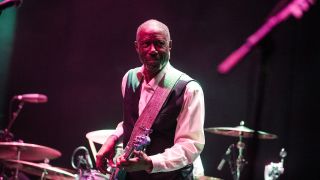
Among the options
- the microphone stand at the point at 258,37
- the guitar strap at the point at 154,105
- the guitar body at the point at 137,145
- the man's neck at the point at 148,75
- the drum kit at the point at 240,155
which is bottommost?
the drum kit at the point at 240,155

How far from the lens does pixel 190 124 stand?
3.08m

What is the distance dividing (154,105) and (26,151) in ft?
7.16

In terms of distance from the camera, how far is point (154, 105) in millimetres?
3182

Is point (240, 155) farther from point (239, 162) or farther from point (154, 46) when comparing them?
point (154, 46)

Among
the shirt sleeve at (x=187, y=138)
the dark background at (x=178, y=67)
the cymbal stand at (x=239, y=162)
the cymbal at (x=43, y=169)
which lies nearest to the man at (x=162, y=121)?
the shirt sleeve at (x=187, y=138)

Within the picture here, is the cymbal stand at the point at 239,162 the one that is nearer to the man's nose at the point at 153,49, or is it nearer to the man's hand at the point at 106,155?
the man's hand at the point at 106,155

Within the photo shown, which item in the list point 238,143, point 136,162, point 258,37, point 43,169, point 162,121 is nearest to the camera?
point 258,37

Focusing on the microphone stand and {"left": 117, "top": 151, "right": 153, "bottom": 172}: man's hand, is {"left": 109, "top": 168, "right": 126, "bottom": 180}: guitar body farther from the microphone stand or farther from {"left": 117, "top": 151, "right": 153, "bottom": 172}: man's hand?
the microphone stand

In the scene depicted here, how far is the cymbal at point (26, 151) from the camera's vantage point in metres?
4.66

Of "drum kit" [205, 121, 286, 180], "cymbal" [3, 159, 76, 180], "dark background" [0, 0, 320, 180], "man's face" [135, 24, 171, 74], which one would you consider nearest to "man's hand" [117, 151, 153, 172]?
"man's face" [135, 24, 171, 74]

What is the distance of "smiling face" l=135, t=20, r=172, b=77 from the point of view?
10.6 ft

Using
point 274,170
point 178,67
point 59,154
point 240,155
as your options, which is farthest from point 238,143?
point 59,154

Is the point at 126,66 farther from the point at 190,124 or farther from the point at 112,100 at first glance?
the point at 190,124

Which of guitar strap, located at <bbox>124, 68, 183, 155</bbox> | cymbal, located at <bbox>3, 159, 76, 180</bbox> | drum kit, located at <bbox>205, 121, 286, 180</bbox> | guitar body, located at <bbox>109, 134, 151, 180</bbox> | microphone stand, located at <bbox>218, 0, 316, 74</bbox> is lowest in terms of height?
cymbal, located at <bbox>3, 159, 76, 180</bbox>
